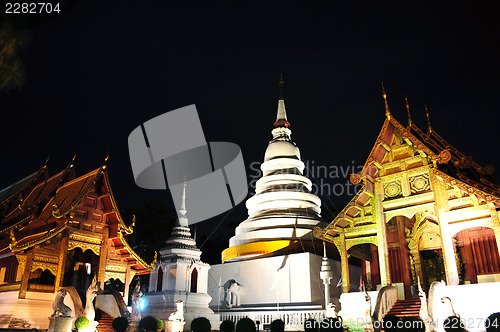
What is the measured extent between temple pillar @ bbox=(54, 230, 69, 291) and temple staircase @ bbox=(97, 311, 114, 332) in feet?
6.86

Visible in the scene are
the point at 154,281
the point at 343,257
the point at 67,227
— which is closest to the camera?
the point at 67,227

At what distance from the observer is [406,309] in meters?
12.2

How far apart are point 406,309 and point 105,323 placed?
34.5 ft

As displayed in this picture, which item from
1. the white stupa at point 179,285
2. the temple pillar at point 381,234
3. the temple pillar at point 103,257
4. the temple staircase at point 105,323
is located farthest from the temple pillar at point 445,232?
the temple pillar at point 103,257

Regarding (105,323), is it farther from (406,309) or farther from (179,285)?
(406,309)

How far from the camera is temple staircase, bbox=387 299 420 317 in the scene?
11983mm

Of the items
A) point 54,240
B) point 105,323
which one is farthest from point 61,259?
point 105,323

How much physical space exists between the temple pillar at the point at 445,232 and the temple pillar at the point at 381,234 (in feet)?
6.31

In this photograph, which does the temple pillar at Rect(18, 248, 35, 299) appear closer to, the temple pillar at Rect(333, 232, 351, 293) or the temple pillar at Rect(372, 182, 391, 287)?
the temple pillar at Rect(333, 232, 351, 293)

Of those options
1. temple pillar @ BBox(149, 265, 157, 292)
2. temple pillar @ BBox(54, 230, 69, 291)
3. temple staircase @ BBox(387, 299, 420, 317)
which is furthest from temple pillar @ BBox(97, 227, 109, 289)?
temple staircase @ BBox(387, 299, 420, 317)

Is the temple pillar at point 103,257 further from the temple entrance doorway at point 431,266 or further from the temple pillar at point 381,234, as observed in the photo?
the temple entrance doorway at point 431,266

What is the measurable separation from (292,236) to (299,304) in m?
4.13

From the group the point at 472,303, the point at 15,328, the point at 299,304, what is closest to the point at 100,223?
the point at 15,328

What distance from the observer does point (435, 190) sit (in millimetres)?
12781
